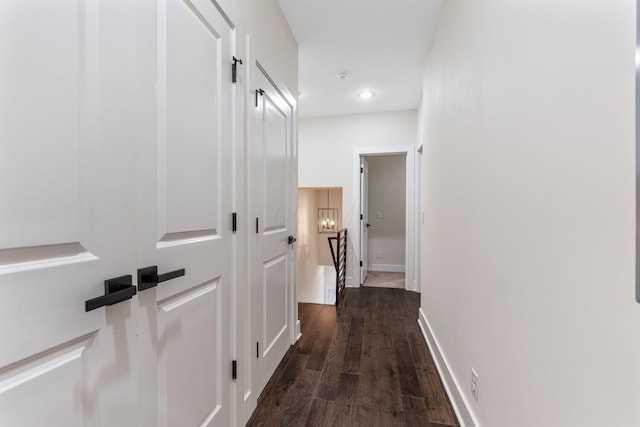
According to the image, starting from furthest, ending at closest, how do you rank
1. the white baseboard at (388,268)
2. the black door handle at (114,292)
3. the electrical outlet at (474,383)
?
the white baseboard at (388,268) < the electrical outlet at (474,383) < the black door handle at (114,292)

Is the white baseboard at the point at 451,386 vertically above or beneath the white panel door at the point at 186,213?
beneath

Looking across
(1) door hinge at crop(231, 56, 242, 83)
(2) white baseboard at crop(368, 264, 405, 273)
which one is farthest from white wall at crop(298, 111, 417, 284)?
(1) door hinge at crop(231, 56, 242, 83)

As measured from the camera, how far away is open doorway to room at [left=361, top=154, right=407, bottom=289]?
5.57m

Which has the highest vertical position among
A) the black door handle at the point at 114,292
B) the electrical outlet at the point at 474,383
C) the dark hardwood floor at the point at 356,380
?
the black door handle at the point at 114,292

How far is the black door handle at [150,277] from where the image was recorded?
873 mm

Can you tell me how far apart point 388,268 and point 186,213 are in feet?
16.3

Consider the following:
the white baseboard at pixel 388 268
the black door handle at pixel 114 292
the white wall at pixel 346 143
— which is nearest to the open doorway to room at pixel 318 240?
the white baseboard at pixel 388 268

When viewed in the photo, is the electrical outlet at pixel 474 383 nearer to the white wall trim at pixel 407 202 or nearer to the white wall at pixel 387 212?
the white wall trim at pixel 407 202

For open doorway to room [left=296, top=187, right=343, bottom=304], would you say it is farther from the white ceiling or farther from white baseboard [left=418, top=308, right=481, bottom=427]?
white baseboard [left=418, top=308, right=481, bottom=427]

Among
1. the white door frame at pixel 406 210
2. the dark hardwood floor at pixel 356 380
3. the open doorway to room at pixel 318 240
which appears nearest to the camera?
the dark hardwood floor at pixel 356 380

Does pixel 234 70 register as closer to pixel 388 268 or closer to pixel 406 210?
pixel 406 210

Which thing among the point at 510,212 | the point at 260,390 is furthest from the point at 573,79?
the point at 260,390

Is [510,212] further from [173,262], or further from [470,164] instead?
[173,262]

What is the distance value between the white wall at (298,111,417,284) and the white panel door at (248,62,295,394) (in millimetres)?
1964
